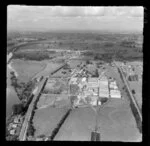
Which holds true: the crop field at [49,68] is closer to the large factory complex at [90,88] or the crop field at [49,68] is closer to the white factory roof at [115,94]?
the large factory complex at [90,88]

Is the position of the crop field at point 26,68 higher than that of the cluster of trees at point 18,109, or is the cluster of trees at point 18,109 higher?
the crop field at point 26,68

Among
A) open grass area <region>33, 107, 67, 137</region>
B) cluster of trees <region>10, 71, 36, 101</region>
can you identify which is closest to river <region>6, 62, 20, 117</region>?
cluster of trees <region>10, 71, 36, 101</region>

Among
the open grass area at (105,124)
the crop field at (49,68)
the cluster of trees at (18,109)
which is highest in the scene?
the crop field at (49,68)

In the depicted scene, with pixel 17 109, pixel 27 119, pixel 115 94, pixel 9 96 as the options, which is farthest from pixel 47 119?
pixel 115 94

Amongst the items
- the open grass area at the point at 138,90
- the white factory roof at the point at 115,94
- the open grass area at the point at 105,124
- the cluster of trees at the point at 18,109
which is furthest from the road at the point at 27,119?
the open grass area at the point at 138,90

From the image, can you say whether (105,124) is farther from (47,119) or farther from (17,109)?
(17,109)

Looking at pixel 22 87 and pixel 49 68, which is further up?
pixel 49 68
